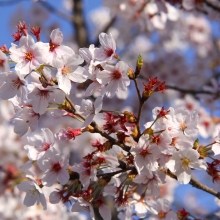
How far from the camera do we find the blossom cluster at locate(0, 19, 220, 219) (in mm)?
1864

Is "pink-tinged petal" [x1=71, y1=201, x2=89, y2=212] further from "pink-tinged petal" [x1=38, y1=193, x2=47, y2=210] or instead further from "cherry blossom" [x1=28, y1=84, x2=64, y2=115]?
"cherry blossom" [x1=28, y1=84, x2=64, y2=115]

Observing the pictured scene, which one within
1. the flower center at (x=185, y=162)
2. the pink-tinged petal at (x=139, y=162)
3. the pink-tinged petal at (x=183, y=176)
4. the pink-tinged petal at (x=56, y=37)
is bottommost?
the pink-tinged petal at (x=183, y=176)

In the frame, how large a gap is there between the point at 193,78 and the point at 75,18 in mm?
1905

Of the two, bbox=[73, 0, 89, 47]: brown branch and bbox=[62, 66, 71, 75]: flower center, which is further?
bbox=[73, 0, 89, 47]: brown branch

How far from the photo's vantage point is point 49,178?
2006 mm

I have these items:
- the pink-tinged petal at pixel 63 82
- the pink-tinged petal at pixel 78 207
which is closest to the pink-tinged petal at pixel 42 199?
the pink-tinged petal at pixel 78 207

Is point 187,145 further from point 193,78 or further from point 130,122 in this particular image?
point 193,78

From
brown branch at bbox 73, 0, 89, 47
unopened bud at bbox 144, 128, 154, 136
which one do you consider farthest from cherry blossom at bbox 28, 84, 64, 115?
brown branch at bbox 73, 0, 89, 47

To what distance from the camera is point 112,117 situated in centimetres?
198

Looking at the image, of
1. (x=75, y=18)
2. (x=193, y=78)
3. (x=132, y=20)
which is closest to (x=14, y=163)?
(x=132, y=20)

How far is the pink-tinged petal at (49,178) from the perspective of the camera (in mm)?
1993

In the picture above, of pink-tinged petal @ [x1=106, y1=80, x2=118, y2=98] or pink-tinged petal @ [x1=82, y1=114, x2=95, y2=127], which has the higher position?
pink-tinged petal @ [x1=106, y1=80, x2=118, y2=98]

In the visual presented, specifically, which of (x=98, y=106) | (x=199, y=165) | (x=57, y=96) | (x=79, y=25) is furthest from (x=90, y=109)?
(x=79, y=25)

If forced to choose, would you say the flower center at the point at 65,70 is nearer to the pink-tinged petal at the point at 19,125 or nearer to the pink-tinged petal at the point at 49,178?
the pink-tinged petal at the point at 19,125
